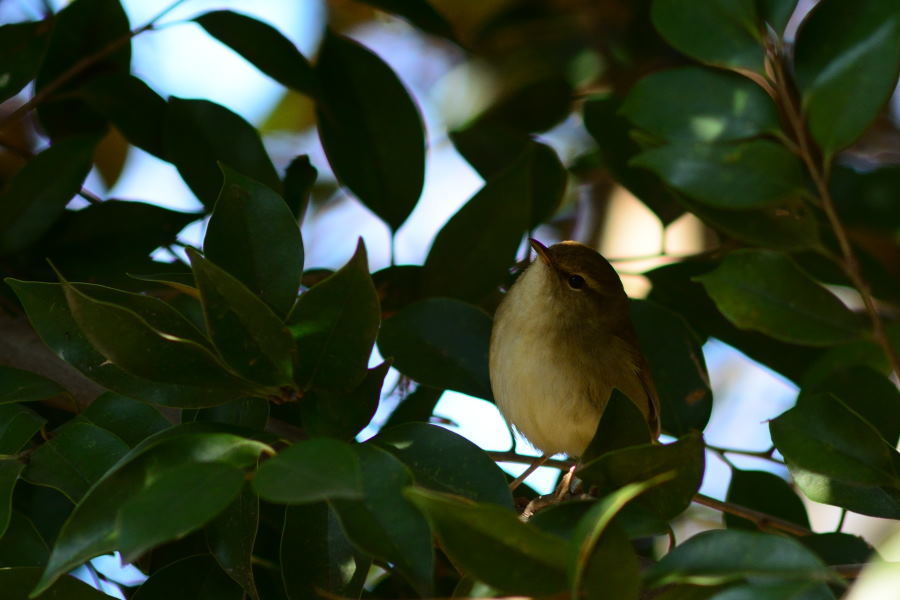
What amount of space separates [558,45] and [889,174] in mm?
1677

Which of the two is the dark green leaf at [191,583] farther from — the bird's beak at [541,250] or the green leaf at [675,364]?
the bird's beak at [541,250]

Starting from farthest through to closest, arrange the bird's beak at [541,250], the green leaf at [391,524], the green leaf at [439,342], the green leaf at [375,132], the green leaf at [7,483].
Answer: the bird's beak at [541,250]
the green leaf at [375,132]
the green leaf at [439,342]
the green leaf at [7,483]
the green leaf at [391,524]

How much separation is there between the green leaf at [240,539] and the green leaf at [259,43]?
130 centimetres

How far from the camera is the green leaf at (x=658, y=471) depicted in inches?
65.9

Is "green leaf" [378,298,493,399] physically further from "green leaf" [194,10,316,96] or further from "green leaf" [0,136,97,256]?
"green leaf" [0,136,97,256]

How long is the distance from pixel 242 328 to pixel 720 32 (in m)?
1.10

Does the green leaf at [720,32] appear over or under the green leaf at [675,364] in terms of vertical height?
over

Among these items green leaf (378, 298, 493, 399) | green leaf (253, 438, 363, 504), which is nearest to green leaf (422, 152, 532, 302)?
green leaf (378, 298, 493, 399)

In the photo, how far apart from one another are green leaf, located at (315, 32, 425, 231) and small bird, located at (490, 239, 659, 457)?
490mm

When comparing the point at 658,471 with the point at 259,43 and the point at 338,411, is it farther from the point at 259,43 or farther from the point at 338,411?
the point at 259,43

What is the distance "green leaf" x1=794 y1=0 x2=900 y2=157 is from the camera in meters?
1.86

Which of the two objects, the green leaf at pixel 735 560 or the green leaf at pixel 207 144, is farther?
the green leaf at pixel 207 144

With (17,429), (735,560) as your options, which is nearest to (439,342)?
(17,429)

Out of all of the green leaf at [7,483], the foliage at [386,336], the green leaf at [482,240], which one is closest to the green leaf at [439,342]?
the foliage at [386,336]
